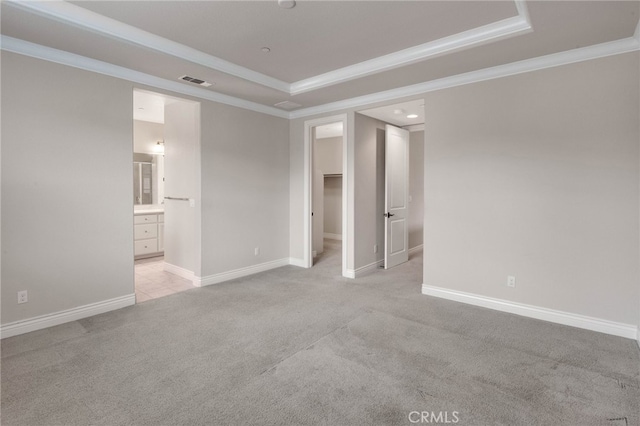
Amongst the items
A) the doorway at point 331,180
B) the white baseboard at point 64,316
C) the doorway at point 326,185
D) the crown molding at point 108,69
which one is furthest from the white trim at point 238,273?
the crown molding at point 108,69

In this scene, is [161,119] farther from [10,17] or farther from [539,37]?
[539,37]

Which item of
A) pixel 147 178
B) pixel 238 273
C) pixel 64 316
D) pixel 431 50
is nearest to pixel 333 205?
pixel 238 273

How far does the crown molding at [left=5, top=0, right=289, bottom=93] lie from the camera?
7.80 feet

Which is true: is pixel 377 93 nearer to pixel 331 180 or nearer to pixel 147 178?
pixel 331 180

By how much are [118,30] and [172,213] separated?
2.78m

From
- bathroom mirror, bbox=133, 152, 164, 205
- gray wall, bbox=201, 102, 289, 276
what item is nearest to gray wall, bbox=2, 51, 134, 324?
gray wall, bbox=201, 102, 289, 276

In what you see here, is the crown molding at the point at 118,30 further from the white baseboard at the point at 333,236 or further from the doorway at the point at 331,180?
the white baseboard at the point at 333,236

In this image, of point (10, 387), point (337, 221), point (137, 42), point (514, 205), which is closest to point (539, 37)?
point (514, 205)

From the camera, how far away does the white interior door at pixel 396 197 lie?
16.7ft

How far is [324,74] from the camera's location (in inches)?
154

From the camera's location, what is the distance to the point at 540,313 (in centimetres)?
324

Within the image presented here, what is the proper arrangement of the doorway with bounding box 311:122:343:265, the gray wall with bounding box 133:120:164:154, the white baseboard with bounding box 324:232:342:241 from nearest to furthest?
the gray wall with bounding box 133:120:164:154 < the doorway with bounding box 311:122:343:265 < the white baseboard with bounding box 324:232:342:241

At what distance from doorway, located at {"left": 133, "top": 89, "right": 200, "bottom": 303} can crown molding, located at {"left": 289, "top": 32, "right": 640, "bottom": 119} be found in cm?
212

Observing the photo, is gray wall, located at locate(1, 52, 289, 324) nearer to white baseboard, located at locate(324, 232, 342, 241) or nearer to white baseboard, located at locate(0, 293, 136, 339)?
white baseboard, located at locate(0, 293, 136, 339)
